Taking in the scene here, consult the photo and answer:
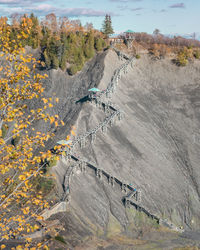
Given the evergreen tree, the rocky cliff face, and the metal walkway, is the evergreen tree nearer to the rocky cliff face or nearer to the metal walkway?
the rocky cliff face

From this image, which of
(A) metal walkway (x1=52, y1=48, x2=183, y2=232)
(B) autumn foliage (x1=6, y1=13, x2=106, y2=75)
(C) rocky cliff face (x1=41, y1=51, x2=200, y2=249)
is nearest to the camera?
(C) rocky cliff face (x1=41, y1=51, x2=200, y2=249)

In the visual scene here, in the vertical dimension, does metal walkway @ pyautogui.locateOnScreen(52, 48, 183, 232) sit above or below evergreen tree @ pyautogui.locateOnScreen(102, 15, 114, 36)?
below

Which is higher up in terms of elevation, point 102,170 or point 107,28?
point 107,28

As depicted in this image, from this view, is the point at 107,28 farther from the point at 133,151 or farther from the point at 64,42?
the point at 133,151

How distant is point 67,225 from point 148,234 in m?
11.0

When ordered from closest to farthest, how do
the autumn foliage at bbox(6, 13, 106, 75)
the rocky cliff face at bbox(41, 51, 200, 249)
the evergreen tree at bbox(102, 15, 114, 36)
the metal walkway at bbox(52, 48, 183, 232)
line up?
the rocky cliff face at bbox(41, 51, 200, 249) < the metal walkway at bbox(52, 48, 183, 232) < the autumn foliage at bbox(6, 13, 106, 75) < the evergreen tree at bbox(102, 15, 114, 36)

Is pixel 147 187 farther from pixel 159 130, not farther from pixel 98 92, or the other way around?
pixel 98 92

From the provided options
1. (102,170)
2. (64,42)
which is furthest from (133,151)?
(64,42)

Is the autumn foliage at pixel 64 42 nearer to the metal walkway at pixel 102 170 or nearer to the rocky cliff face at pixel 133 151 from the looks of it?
the rocky cliff face at pixel 133 151

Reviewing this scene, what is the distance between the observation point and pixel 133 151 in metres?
47.7

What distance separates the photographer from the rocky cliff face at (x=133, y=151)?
38.6 metres

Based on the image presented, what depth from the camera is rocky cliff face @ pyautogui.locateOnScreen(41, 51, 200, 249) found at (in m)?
38.6

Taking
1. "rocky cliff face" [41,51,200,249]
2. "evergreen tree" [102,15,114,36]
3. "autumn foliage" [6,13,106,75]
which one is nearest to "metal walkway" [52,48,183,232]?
"rocky cliff face" [41,51,200,249]

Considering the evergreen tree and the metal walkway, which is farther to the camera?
the evergreen tree
